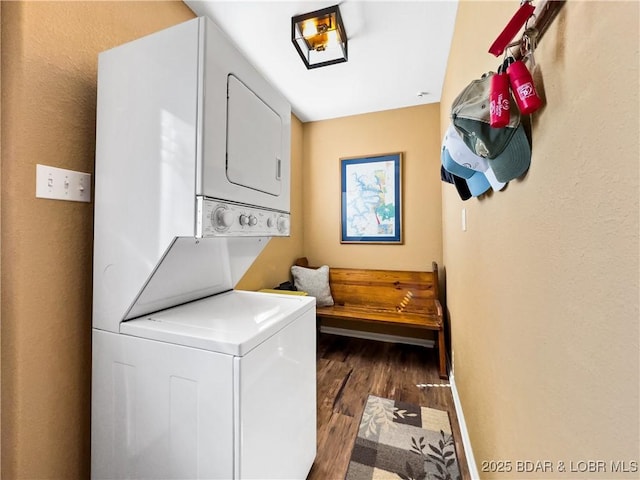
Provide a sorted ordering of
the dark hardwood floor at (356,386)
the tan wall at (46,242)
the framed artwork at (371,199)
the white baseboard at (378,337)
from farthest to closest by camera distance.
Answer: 1. the framed artwork at (371,199)
2. the white baseboard at (378,337)
3. the dark hardwood floor at (356,386)
4. the tan wall at (46,242)

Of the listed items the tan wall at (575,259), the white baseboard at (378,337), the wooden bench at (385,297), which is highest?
the tan wall at (575,259)

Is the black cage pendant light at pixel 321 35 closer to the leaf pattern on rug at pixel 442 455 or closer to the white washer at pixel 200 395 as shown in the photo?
the white washer at pixel 200 395

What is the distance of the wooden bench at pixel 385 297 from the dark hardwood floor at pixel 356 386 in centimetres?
38

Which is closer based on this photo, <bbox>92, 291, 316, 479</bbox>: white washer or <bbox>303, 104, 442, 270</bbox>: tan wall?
<bbox>92, 291, 316, 479</bbox>: white washer

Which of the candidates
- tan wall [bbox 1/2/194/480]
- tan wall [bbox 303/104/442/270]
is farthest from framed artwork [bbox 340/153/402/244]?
tan wall [bbox 1/2/194/480]

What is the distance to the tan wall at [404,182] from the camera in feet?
10.1

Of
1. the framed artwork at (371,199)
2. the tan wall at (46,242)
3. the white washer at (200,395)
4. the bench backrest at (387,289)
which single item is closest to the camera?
the white washer at (200,395)

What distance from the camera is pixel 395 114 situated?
317 cm

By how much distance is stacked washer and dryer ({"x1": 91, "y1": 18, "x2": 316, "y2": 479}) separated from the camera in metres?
0.90

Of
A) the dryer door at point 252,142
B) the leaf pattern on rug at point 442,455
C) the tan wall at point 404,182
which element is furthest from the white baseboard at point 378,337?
the dryer door at point 252,142

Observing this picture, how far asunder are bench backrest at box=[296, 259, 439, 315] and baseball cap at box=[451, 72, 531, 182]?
2.22 metres

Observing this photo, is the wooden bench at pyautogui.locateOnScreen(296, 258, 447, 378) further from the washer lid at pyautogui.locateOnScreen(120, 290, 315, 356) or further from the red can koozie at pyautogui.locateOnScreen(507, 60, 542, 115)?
the red can koozie at pyautogui.locateOnScreen(507, 60, 542, 115)

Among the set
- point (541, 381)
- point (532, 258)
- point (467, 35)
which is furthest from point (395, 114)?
point (541, 381)

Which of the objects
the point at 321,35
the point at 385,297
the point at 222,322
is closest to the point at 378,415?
the point at 385,297
